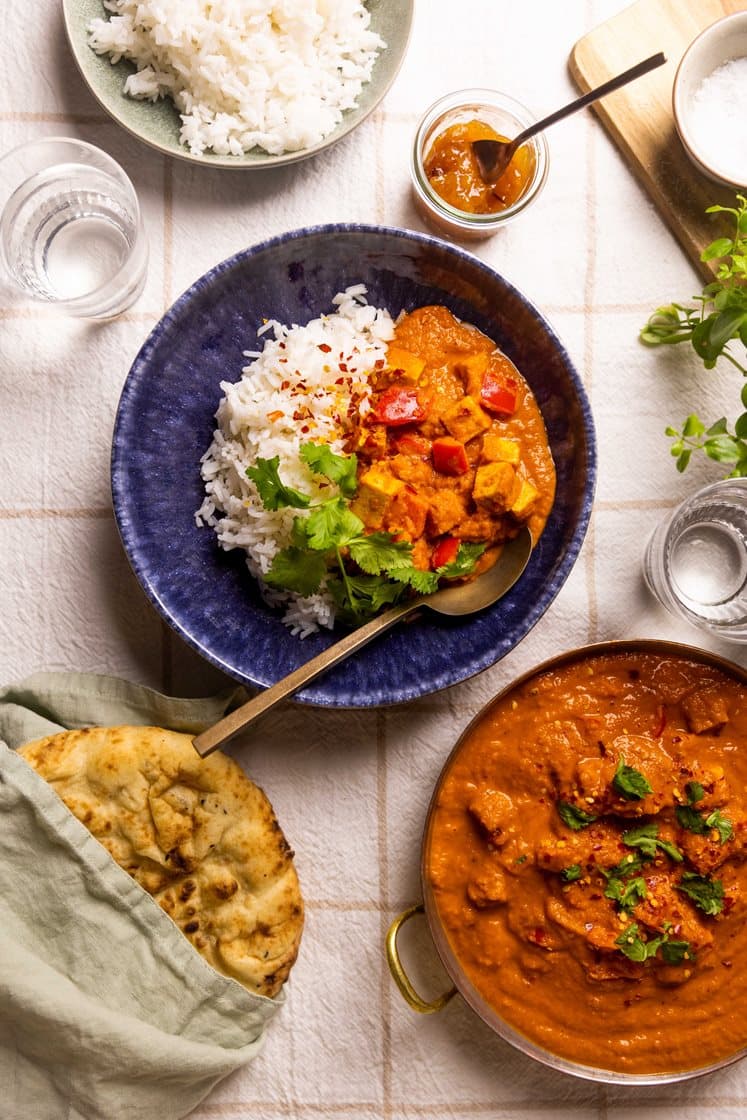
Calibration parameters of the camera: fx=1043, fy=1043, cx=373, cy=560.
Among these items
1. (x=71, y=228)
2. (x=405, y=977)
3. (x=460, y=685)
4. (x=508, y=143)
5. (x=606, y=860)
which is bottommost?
(x=405, y=977)

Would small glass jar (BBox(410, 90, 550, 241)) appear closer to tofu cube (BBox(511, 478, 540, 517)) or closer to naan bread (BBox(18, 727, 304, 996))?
tofu cube (BBox(511, 478, 540, 517))

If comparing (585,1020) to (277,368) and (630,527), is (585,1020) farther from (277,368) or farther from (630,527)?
(277,368)

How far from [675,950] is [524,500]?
1133 millimetres

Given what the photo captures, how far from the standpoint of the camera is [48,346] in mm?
2807

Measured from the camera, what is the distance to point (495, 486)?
2.41 metres

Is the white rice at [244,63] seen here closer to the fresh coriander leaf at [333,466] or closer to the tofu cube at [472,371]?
the tofu cube at [472,371]

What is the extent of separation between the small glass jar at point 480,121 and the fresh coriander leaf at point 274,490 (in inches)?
33.5

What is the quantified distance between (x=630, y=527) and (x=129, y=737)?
56.2 inches

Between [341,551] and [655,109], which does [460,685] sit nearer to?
[341,551]

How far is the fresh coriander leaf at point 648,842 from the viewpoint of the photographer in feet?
8.31

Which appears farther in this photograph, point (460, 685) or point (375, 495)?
point (460, 685)

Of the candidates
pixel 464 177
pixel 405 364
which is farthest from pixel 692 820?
pixel 464 177

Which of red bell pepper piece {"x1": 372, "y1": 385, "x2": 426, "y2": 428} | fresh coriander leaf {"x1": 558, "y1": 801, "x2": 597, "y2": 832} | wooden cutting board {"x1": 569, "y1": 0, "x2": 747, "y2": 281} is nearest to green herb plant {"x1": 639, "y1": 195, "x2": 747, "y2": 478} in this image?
wooden cutting board {"x1": 569, "y1": 0, "x2": 747, "y2": 281}

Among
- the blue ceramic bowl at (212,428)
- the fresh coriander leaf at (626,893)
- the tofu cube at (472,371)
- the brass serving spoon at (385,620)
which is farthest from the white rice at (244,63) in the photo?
the fresh coriander leaf at (626,893)
